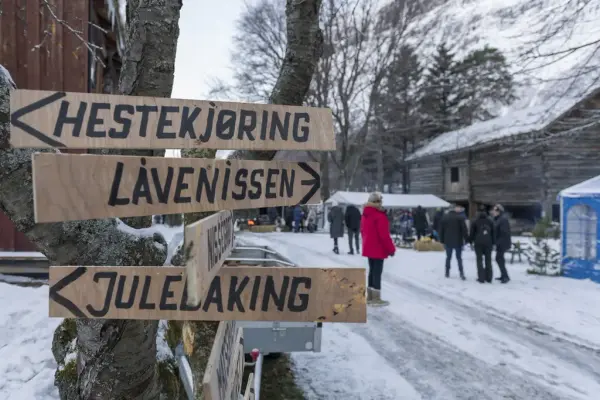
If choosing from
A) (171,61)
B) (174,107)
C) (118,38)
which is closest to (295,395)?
(171,61)

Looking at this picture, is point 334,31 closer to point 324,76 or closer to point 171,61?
point 324,76

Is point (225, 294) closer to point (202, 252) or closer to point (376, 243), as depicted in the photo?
point (202, 252)

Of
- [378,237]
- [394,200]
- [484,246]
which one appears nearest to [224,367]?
[378,237]

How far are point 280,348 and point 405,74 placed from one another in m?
26.2

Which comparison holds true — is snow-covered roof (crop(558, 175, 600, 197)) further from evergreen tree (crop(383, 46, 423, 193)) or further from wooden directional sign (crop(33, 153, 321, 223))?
evergreen tree (crop(383, 46, 423, 193))

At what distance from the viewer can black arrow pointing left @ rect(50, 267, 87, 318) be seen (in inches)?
61.4

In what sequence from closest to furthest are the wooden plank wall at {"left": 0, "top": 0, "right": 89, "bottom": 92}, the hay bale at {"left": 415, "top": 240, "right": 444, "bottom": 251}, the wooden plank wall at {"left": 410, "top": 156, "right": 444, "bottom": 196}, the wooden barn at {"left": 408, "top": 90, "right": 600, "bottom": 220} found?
the wooden plank wall at {"left": 0, "top": 0, "right": 89, "bottom": 92}, the hay bale at {"left": 415, "top": 240, "right": 444, "bottom": 251}, the wooden barn at {"left": 408, "top": 90, "right": 600, "bottom": 220}, the wooden plank wall at {"left": 410, "top": 156, "right": 444, "bottom": 196}

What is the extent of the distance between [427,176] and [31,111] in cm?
3231

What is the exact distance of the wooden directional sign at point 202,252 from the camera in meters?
1.22

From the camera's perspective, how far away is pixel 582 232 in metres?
10.7

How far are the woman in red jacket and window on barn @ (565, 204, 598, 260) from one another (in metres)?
5.49

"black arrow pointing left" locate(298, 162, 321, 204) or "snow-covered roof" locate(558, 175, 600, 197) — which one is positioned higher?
"snow-covered roof" locate(558, 175, 600, 197)

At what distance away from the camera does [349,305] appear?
5.70 feet

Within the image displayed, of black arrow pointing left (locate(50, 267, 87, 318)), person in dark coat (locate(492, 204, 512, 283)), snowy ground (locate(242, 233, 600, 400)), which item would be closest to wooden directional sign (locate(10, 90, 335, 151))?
black arrow pointing left (locate(50, 267, 87, 318))
